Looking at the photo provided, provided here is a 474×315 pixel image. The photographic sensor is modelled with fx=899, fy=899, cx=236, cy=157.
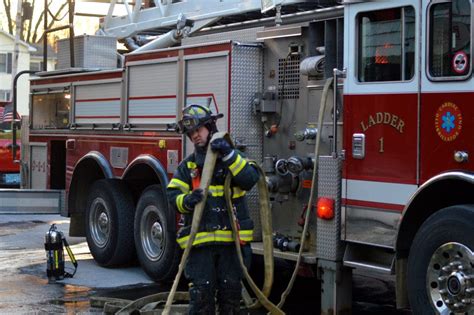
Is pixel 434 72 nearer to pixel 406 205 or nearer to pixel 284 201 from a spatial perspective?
pixel 406 205

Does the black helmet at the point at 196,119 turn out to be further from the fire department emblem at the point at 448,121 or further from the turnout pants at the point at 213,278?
the fire department emblem at the point at 448,121

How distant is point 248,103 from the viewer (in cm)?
827

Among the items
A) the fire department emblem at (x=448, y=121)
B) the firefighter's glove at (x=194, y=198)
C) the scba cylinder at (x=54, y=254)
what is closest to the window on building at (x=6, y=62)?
the scba cylinder at (x=54, y=254)

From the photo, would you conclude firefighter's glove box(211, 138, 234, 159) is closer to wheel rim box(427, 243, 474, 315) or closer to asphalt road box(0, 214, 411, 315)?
wheel rim box(427, 243, 474, 315)

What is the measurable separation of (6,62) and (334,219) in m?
49.2

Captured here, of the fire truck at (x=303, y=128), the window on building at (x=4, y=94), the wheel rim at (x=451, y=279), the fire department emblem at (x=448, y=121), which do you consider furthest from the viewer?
the window on building at (x=4, y=94)

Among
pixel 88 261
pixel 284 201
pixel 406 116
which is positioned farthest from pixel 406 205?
pixel 88 261

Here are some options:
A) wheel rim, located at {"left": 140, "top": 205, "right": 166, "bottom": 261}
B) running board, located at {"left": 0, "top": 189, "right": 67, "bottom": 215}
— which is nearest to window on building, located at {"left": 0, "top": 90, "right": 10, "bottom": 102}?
running board, located at {"left": 0, "top": 189, "right": 67, "bottom": 215}

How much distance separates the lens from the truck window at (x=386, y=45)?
6.50m

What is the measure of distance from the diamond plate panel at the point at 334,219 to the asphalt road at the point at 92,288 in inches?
48.6

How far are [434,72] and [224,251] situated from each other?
1918 mm

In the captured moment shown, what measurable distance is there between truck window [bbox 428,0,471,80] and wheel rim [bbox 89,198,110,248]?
5.11m

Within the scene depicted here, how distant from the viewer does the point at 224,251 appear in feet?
20.0

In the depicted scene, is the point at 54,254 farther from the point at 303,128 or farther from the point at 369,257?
the point at 369,257
